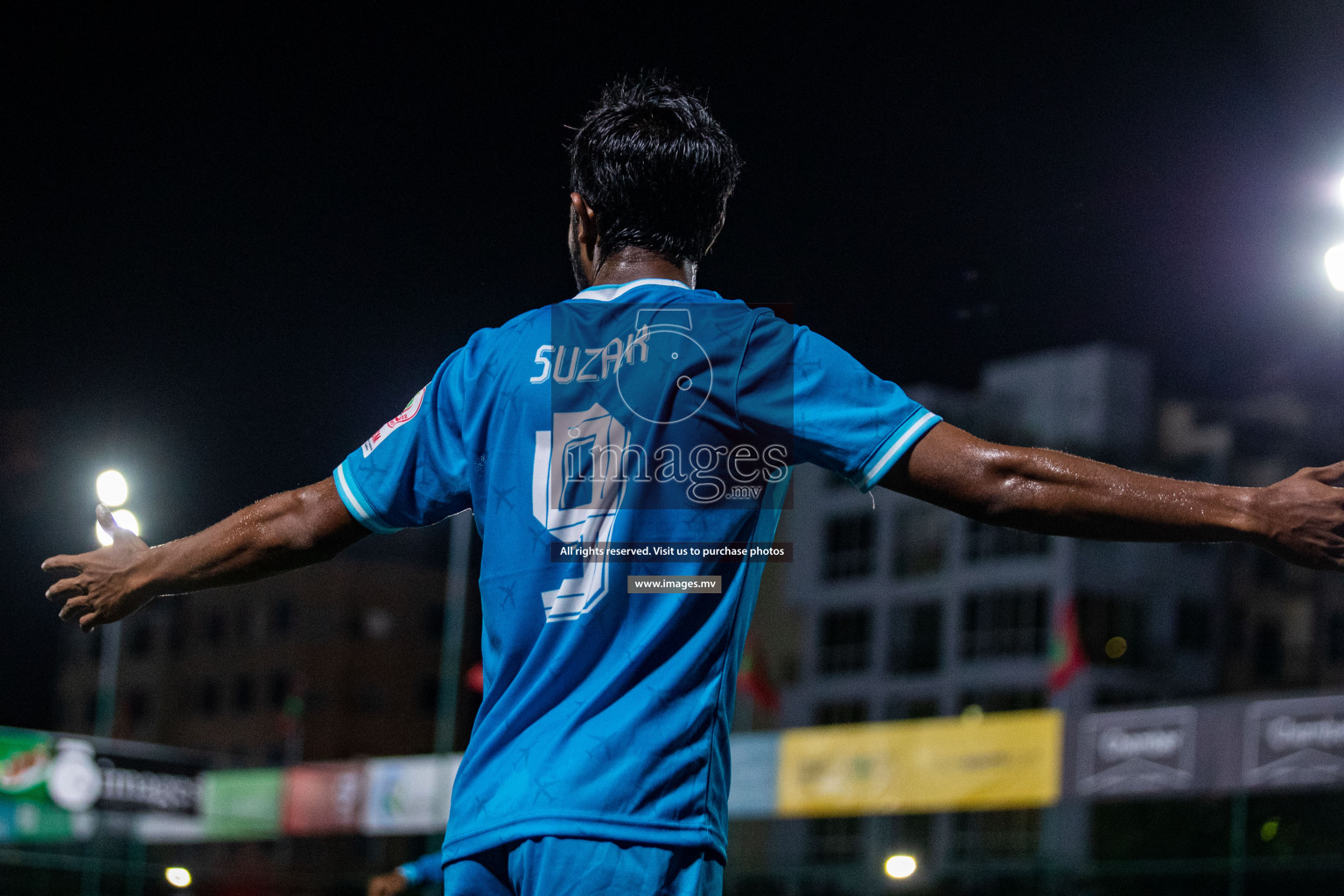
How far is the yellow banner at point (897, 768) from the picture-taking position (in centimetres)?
1338

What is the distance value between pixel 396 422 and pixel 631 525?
0.29 m

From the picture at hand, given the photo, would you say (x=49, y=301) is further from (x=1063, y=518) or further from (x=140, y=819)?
(x=140, y=819)

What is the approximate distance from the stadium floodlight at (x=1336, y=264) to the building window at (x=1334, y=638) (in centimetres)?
2501

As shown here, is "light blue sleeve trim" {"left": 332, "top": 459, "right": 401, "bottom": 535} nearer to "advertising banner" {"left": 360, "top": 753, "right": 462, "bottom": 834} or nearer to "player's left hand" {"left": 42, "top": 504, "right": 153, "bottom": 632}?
"player's left hand" {"left": 42, "top": 504, "right": 153, "bottom": 632}

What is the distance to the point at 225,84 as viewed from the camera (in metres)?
4.95

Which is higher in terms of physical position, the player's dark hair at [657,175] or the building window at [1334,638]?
the building window at [1334,638]

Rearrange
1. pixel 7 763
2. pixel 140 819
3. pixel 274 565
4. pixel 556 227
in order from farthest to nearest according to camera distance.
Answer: pixel 140 819 < pixel 7 763 < pixel 556 227 < pixel 274 565

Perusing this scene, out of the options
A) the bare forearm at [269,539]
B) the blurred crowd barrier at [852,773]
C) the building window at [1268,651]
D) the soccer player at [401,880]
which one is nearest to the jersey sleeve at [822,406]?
the bare forearm at [269,539]

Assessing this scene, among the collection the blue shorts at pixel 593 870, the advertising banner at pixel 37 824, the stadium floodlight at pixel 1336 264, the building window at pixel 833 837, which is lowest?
the building window at pixel 833 837

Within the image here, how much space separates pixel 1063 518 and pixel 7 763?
1117cm

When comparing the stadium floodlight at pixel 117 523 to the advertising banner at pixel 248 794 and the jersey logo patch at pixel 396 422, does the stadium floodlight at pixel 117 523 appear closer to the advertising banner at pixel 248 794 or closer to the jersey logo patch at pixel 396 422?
the jersey logo patch at pixel 396 422

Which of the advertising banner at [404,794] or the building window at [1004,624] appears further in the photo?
the building window at [1004,624]

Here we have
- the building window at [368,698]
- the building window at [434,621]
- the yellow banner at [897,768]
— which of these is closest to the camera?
the yellow banner at [897,768]

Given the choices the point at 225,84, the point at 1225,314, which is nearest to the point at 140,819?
the point at 225,84
